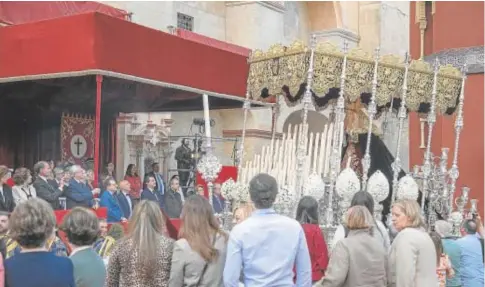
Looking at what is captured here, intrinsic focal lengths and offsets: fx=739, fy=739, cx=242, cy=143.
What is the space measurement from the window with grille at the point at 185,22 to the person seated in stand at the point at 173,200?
716cm

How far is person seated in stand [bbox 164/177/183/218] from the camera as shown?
1150cm

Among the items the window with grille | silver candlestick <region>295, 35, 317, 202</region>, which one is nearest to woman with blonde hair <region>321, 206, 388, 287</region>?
silver candlestick <region>295, 35, 317, 202</region>

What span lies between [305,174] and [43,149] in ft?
22.4

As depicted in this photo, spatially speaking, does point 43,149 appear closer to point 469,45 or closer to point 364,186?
point 364,186

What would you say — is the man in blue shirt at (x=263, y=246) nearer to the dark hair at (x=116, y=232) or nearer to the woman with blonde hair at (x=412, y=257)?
the woman with blonde hair at (x=412, y=257)

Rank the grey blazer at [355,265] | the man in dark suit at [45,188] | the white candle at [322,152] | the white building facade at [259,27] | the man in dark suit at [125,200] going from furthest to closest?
1. the white building facade at [259,27]
2. the man in dark suit at [125,200]
3. the man in dark suit at [45,188]
4. the white candle at [322,152]
5. the grey blazer at [355,265]

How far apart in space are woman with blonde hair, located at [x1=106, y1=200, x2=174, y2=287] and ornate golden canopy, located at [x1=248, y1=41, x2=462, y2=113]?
5.10 m

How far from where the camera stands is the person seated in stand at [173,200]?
11500 mm

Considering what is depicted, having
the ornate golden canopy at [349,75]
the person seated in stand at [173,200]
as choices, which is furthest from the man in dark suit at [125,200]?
the ornate golden canopy at [349,75]

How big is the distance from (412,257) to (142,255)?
6.36 feet

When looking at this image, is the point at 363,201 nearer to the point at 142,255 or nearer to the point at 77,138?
the point at 142,255

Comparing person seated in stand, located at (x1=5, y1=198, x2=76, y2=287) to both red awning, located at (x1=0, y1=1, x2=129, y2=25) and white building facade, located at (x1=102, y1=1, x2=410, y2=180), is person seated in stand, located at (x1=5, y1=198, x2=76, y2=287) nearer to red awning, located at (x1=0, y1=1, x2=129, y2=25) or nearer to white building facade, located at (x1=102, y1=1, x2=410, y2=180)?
red awning, located at (x1=0, y1=1, x2=129, y2=25)

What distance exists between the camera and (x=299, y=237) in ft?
14.4

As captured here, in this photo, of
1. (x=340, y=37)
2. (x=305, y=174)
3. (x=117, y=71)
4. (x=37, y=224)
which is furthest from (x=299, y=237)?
(x=340, y=37)
